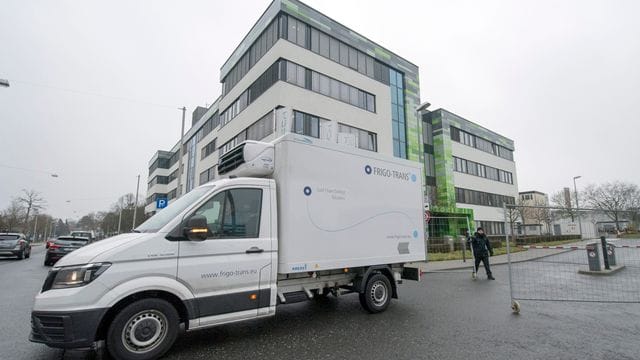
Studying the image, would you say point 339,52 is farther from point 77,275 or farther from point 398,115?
point 77,275

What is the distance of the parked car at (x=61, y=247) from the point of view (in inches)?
607

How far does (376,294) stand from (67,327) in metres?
4.80

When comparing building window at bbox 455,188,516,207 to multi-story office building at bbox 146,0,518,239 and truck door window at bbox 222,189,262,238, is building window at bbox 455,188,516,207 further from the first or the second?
truck door window at bbox 222,189,262,238

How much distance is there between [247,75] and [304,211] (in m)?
22.5

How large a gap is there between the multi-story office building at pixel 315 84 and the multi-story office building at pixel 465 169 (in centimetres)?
813

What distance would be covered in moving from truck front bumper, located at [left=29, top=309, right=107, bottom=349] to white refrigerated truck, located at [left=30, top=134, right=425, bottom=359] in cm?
1

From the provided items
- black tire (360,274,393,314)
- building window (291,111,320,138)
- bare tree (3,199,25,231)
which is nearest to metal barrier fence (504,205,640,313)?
black tire (360,274,393,314)

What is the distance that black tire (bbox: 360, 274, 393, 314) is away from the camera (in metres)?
6.17

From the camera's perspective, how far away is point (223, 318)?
4453 millimetres

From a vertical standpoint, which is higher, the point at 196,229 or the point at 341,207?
the point at 341,207

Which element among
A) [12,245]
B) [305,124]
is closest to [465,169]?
[305,124]

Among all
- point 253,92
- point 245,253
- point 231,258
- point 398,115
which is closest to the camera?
point 231,258

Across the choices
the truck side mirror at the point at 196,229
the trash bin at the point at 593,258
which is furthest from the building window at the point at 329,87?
the truck side mirror at the point at 196,229

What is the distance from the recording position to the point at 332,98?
2309cm
